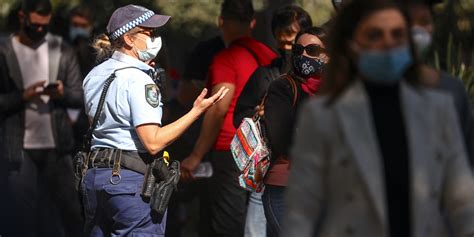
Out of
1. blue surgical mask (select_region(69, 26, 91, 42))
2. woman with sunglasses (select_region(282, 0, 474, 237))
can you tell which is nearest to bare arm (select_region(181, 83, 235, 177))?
blue surgical mask (select_region(69, 26, 91, 42))

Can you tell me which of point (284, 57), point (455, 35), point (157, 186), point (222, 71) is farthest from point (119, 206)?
point (455, 35)

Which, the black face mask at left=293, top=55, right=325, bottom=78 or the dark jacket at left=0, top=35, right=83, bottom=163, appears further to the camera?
the dark jacket at left=0, top=35, right=83, bottom=163

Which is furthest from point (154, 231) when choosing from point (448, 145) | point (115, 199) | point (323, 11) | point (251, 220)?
point (323, 11)

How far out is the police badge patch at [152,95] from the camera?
646 cm

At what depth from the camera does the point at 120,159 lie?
259 inches

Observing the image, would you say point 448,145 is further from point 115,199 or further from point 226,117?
point 226,117

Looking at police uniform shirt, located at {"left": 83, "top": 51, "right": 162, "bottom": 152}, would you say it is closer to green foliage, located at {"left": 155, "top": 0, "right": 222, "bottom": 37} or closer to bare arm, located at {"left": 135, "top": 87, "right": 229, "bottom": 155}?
bare arm, located at {"left": 135, "top": 87, "right": 229, "bottom": 155}

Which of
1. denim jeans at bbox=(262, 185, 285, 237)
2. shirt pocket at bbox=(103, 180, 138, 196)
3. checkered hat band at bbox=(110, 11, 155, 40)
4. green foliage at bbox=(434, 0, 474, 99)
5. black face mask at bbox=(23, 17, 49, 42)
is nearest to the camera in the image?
shirt pocket at bbox=(103, 180, 138, 196)

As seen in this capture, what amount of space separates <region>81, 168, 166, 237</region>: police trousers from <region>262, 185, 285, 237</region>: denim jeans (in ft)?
1.87

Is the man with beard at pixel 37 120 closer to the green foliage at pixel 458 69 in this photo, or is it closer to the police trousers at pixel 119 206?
the police trousers at pixel 119 206

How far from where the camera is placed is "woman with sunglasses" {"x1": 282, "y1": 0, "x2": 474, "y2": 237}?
169 inches

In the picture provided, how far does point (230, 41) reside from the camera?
8688mm

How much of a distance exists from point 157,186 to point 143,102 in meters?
0.46

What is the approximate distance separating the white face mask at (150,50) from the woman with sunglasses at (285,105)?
1.98ft
